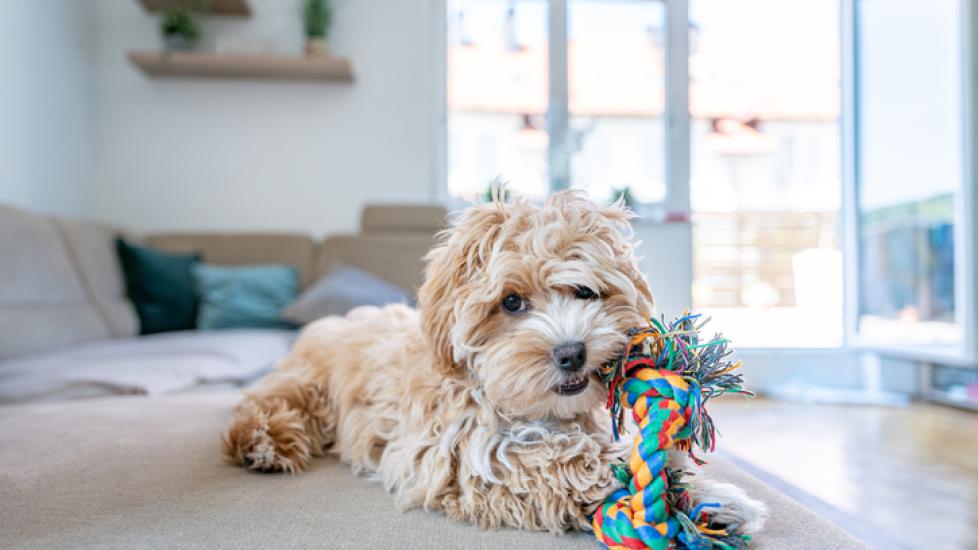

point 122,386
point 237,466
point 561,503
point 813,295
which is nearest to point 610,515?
point 561,503

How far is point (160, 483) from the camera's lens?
124 cm

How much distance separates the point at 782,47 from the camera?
5.51 m

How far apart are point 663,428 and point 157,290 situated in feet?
11.5

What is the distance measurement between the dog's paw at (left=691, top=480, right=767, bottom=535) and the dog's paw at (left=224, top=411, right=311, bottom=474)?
90 centimetres

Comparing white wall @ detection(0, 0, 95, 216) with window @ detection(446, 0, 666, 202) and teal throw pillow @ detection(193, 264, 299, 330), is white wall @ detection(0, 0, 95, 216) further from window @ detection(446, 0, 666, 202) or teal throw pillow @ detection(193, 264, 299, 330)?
window @ detection(446, 0, 666, 202)

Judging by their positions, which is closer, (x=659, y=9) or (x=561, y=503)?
(x=561, y=503)

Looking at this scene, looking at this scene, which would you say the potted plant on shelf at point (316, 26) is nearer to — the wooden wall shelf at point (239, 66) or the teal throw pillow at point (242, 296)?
the wooden wall shelf at point (239, 66)

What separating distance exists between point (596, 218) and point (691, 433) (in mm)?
437

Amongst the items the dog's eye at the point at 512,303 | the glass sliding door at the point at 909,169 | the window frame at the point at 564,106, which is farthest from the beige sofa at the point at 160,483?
the glass sliding door at the point at 909,169

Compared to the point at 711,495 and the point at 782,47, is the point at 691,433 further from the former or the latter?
the point at 782,47

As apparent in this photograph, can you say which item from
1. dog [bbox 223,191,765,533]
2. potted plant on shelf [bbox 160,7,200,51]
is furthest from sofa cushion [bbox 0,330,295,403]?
potted plant on shelf [bbox 160,7,200,51]

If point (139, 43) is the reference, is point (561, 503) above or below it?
below

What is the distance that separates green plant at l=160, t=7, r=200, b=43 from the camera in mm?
4242

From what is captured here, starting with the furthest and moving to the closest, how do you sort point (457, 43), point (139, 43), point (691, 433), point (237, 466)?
point (457, 43) → point (139, 43) → point (237, 466) → point (691, 433)
